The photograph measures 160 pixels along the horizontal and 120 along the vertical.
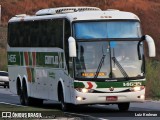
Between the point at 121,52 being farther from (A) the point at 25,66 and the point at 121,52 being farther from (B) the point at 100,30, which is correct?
(A) the point at 25,66

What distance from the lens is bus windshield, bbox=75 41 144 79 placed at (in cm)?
2691

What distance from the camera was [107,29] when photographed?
90.5 feet

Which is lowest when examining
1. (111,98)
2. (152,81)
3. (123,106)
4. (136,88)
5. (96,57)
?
(152,81)

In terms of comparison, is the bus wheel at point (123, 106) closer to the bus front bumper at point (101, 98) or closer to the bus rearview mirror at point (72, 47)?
the bus front bumper at point (101, 98)

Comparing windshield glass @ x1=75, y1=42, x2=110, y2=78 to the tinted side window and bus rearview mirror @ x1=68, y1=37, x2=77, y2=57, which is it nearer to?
bus rearview mirror @ x1=68, y1=37, x2=77, y2=57

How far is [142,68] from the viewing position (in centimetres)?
2730

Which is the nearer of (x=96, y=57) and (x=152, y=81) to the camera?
(x=96, y=57)

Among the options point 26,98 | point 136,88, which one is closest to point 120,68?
point 136,88

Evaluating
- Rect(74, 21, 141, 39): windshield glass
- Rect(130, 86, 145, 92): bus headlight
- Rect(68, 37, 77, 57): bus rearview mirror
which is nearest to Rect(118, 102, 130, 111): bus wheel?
Rect(130, 86, 145, 92): bus headlight

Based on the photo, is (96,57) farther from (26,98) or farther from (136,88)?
(26,98)

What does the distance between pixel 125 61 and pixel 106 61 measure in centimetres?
65

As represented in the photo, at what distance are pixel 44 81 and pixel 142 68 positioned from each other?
4893mm

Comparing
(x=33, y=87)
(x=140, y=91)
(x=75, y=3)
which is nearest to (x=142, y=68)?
(x=140, y=91)

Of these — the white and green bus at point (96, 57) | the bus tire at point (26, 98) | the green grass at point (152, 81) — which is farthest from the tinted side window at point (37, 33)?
the green grass at point (152, 81)
